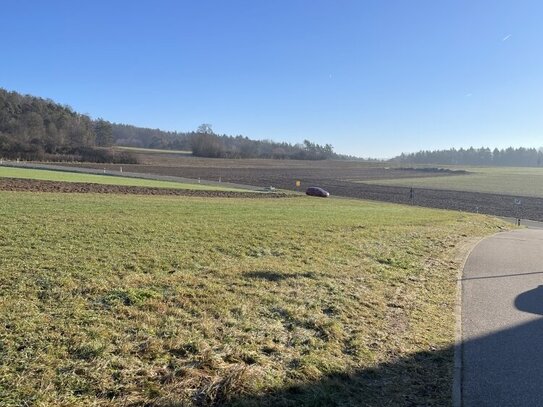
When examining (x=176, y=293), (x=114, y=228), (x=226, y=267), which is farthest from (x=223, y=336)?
(x=114, y=228)

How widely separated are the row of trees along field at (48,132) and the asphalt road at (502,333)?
86516 mm

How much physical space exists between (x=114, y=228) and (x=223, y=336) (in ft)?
24.6

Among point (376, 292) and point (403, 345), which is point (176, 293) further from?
point (376, 292)

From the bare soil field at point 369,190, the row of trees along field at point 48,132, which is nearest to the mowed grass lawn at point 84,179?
Answer: the bare soil field at point 369,190

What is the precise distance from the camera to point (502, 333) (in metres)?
7.19

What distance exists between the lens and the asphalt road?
5137 millimetres

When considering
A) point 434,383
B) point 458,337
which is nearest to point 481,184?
point 458,337

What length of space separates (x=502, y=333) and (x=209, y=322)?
183 inches

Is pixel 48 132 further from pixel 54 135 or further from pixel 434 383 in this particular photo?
pixel 434 383

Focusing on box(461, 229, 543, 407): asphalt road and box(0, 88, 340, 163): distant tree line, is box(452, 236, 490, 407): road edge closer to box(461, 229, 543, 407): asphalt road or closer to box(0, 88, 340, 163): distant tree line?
box(461, 229, 543, 407): asphalt road

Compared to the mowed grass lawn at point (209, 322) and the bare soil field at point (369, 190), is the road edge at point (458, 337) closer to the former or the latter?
the mowed grass lawn at point (209, 322)

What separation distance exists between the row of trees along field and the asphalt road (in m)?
86.5

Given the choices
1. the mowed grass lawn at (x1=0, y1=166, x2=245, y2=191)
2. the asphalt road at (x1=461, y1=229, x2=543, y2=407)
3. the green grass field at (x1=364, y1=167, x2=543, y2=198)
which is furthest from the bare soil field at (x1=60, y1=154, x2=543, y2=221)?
the asphalt road at (x1=461, y1=229, x2=543, y2=407)

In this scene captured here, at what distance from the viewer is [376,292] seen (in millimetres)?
8836
